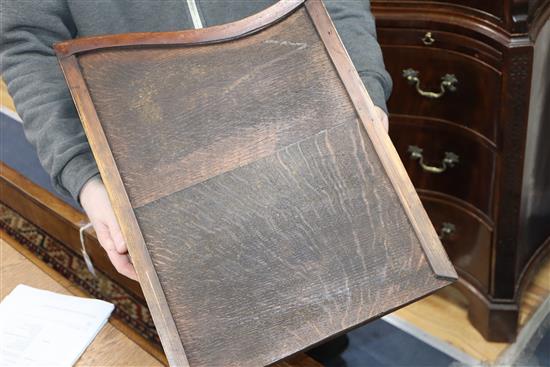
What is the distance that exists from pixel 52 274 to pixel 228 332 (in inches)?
26.5

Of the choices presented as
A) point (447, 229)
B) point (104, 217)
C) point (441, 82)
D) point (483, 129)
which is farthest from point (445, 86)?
point (104, 217)

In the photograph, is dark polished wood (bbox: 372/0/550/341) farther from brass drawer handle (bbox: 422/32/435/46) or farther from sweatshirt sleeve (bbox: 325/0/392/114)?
sweatshirt sleeve (bbox: 325/0/392/114)

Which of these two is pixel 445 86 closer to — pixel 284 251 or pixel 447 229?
pixel 447 229

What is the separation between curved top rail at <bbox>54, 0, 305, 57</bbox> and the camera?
2.86ft

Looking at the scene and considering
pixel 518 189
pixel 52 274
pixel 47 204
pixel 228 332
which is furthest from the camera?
pixel 518 189

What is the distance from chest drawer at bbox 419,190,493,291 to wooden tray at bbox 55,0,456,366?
0.93 m

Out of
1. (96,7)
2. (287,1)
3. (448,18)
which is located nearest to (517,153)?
(448,18)

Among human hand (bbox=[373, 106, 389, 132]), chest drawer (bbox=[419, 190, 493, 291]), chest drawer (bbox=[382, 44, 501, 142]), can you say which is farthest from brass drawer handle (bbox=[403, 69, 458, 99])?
human hand (bbox=[373, 106, 389, 132])

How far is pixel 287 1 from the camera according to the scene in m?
0.94

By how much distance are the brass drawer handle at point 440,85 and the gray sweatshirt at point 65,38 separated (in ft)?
1.93

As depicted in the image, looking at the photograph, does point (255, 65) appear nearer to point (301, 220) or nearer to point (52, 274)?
point (301, 220)

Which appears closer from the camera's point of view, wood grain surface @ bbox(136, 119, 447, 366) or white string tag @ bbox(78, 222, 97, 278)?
wood grain surface @ bbox(136, 119, 447, 366)

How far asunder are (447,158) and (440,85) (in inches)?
7.1

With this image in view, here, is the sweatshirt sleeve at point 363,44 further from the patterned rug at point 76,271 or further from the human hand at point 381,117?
the patterned rug at point 76,271
